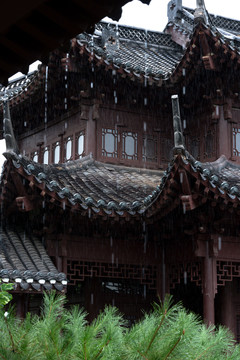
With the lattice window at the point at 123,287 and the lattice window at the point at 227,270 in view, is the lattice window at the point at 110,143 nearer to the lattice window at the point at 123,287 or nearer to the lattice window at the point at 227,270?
the lattice window at the point at 123,287

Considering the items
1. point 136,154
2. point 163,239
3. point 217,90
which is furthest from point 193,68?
point 163,239

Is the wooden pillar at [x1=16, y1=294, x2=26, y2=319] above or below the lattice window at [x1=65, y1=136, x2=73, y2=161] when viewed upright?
below

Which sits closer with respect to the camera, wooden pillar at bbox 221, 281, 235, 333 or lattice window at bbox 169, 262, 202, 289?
lattice window at bbox 169, 262, 202, 289

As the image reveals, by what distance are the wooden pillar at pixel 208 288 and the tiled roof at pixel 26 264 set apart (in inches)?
85.1

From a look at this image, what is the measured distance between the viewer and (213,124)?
11.9 meters

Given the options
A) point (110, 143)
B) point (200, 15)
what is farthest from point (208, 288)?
point (200, 15)

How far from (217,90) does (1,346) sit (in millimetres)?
7103

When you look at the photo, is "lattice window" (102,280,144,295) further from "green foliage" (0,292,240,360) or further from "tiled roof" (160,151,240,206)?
"green foliage" (0,292,240,360)

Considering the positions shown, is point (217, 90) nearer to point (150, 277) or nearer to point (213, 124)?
point (213, 124)

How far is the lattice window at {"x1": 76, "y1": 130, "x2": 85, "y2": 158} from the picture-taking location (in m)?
12.2

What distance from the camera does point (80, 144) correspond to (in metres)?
12.3

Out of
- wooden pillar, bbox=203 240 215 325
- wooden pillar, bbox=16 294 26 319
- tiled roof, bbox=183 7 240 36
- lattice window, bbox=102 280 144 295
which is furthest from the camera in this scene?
tiled roof, bbox=183 7 240 36

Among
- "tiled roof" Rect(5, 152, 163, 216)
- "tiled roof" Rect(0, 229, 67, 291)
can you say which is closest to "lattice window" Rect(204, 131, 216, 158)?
"tiled roof" Rect(5, 152, 163, 216)

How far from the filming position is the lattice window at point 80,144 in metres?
12.2
